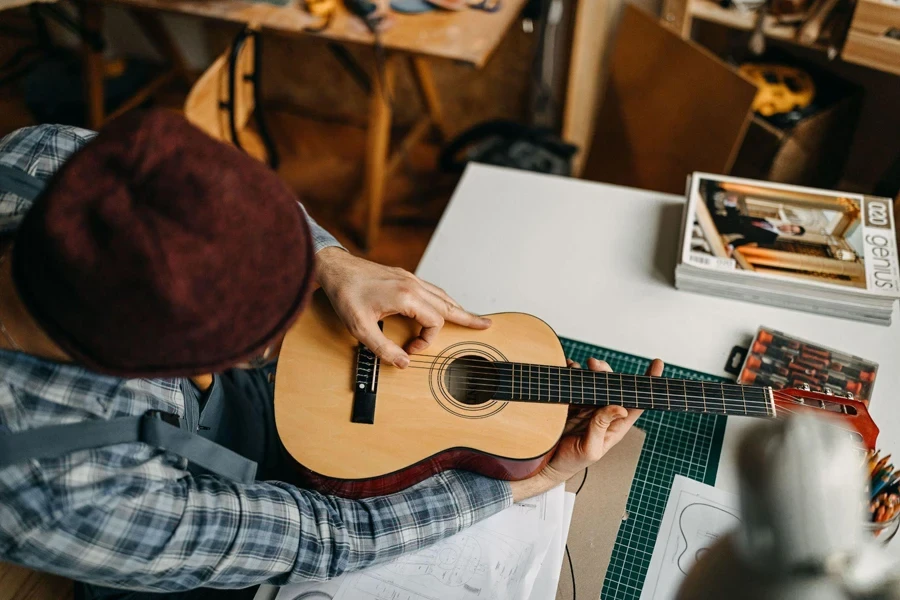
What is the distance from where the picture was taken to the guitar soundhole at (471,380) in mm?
1043

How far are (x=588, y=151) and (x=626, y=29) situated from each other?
0.54 meters

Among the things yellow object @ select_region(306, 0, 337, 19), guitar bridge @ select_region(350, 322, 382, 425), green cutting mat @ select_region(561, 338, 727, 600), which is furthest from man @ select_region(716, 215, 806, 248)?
yellow object @ select_region(306, 0, 337, 19)

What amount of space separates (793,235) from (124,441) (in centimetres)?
125

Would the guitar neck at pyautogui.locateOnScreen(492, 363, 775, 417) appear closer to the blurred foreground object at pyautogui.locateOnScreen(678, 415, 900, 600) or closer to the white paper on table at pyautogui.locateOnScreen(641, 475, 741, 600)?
the white paper on table at pyautogui.locateOnScreen(641, 475, 741, 600)

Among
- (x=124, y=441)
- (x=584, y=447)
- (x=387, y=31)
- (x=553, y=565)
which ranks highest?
(x=387, y=31)

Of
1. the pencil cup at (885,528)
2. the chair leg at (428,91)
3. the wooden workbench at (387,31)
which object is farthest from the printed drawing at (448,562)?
the chair leg at (428,91)

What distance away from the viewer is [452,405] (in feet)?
3.38

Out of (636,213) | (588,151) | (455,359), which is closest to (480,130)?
(588,151)

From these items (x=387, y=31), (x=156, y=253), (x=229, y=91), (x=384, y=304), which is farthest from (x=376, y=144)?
(x=156, y=253)

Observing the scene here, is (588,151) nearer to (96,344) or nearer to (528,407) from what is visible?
(528,407)

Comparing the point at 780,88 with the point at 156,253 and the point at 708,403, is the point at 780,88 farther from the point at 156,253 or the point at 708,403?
the point at 156,253

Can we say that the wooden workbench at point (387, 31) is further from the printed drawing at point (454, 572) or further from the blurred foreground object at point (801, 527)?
the blurred foreground object at point (801, 527)

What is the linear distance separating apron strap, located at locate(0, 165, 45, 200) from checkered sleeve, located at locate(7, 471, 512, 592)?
49 centimetres

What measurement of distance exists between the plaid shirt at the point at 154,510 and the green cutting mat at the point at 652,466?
7.9 inches
